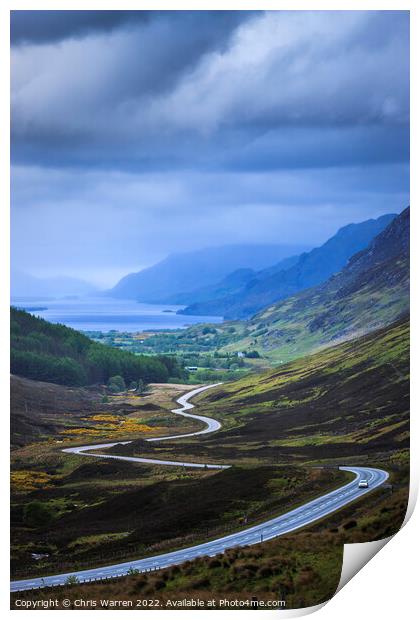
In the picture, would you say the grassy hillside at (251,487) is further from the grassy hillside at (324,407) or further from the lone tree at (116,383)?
the lone tree at (116,383)

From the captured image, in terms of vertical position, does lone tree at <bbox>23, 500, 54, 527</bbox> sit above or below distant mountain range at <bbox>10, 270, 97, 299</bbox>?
below

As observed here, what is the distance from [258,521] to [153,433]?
575 inches

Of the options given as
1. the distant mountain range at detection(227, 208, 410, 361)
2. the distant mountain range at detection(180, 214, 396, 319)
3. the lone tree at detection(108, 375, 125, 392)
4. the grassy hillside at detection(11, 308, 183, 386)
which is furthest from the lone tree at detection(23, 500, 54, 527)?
the distant mountain range at detection(180, 214, 396, 319)

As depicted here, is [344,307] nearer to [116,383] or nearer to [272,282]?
[272,282]

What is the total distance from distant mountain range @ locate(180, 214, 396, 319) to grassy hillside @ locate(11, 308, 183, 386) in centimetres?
716

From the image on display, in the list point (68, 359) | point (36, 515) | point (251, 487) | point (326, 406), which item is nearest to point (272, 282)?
point (326, 406)

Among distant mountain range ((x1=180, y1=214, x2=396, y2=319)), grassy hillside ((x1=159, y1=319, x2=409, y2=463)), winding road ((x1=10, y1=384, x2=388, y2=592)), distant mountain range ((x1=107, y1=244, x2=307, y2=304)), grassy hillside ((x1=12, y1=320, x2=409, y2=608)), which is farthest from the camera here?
distant mountain range ((x1=180, y1=214, x2=396, y2=319))

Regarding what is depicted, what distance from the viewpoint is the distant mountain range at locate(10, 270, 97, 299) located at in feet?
129

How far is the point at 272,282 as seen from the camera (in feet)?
184

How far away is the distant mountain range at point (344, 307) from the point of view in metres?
48.3

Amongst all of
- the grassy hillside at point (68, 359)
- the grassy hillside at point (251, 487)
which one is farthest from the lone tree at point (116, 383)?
the grassy hillside at point (251, 487)

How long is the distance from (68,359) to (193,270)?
32.9 ft

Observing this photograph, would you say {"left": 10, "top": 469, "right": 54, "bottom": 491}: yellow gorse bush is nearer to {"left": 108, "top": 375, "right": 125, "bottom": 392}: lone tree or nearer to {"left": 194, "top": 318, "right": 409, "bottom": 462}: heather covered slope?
{"left": 194, "top": 318, "right": 409, "bottom": 462}: heather covered slope
